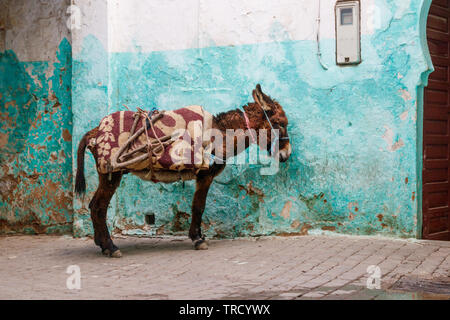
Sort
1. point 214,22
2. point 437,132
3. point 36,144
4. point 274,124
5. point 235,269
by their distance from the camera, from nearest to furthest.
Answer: point 235,269 → point 274,124 → point 437,132 → point 214,22 → point 36,144

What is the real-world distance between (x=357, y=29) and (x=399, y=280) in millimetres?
3303

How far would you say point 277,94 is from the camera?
7.15 meters

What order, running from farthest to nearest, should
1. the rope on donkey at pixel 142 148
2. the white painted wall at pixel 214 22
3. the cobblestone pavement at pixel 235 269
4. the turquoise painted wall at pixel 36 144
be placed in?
the turquoise painted wall at pixel 36 144 < the white painted wall at pixel 214 22 < the rope on donkey at pixel 142 148 < the cobblestone pavement at pixel 235 269

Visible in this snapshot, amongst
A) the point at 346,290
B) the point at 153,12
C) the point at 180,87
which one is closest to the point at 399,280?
the point at 346,290

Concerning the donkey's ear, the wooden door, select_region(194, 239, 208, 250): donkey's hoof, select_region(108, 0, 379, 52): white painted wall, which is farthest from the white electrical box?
select_region(194, 239, 208, 250): donkey's hoof

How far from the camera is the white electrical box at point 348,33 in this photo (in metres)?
6.71

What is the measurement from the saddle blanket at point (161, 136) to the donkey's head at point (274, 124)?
31.8 inches

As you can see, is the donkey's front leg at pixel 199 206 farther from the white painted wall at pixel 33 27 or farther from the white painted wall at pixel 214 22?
the white painted wall at pixel 33 27

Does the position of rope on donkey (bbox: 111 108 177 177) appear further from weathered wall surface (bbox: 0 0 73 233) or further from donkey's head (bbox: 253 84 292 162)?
weathered wall surface (bbox: 0 0 73 233)

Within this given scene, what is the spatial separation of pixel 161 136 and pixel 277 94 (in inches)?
70.2

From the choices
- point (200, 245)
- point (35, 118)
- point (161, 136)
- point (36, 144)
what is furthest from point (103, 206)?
point (35, 118)

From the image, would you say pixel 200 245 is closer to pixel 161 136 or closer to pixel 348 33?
pixel 161 136

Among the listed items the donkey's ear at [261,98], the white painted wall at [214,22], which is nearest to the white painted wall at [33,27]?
the white painted wall at [214,22]

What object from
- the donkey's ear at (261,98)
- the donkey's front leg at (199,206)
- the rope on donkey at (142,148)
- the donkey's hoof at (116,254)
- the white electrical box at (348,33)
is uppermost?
the white electrical box at (348,33)
